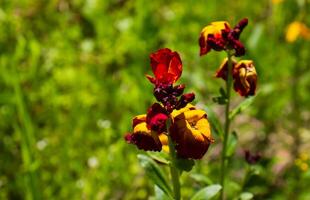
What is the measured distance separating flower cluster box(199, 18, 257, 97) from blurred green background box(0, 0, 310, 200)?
0.60m

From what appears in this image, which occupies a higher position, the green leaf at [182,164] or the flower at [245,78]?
the flower at [245,78]

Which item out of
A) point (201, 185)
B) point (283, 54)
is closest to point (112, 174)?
point (201, 185)

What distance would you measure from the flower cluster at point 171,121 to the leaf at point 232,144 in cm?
45

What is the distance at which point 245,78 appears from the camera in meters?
1.44

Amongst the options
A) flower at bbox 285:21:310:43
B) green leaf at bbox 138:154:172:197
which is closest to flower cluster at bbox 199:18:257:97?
green leaf at bbox 138:154:172:197

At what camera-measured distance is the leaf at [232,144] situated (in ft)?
5.51

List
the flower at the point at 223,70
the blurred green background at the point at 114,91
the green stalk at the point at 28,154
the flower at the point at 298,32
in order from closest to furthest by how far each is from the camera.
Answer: the flower at the point at 223,70 → the green stalk at the point at 28,154 → the blurred green background at the point at 114,91 → the flower at the point at 298,32

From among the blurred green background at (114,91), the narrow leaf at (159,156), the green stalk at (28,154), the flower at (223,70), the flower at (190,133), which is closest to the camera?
the flower at (190,133)

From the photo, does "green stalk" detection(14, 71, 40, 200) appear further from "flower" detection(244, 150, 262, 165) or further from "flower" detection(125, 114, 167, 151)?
"flower" detection(125, 114, 167, 151)

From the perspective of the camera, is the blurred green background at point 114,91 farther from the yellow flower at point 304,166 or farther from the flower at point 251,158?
the flower at point 251,158

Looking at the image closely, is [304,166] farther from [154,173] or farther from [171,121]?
[171,121]

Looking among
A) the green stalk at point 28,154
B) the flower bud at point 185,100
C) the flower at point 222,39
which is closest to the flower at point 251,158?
the flower at point 222,39

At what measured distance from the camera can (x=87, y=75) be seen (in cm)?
315

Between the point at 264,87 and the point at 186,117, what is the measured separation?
69.4 inches
